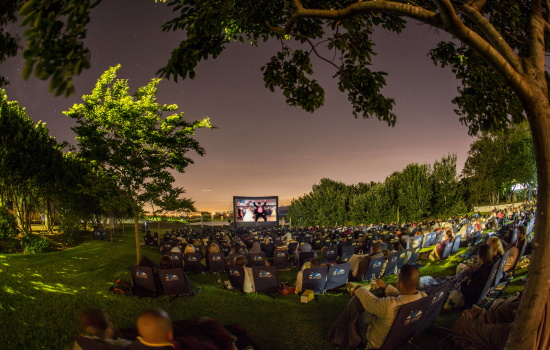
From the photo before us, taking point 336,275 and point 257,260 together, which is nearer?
point 336,275

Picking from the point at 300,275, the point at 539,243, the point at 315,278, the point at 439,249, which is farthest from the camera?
the point at 439,249

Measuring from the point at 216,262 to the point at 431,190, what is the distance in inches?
1421

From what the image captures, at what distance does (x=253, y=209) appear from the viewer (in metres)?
51.9

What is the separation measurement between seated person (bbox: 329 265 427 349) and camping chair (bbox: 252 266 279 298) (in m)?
3.56

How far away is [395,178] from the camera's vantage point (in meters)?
50.0

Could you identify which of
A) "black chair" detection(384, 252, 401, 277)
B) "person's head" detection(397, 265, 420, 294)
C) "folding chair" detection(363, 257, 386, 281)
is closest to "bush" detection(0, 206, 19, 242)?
"folding chair" detection(363, 257, 386, 281)

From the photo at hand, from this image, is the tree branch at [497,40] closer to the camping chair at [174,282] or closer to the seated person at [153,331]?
the seated person at [153,331]

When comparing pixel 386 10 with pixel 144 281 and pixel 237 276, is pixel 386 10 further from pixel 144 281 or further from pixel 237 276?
pixel 144 281

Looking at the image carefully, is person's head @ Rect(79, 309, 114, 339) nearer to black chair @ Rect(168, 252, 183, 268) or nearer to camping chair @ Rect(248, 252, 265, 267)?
camping chair @ Rect(248, 252, 265, 267)

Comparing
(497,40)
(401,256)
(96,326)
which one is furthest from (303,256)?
(497,40)

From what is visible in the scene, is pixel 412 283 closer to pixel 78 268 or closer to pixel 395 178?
pixel 78 268

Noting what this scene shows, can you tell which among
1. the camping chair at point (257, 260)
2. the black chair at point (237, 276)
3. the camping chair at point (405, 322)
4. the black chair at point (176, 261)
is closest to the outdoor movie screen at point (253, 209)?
the black chair at point (176, 261)

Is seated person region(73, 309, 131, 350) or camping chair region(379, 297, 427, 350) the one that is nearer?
seated person region(73, 309, 131, 350)

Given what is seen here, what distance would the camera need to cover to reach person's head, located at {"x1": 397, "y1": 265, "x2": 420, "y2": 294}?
4590mm
